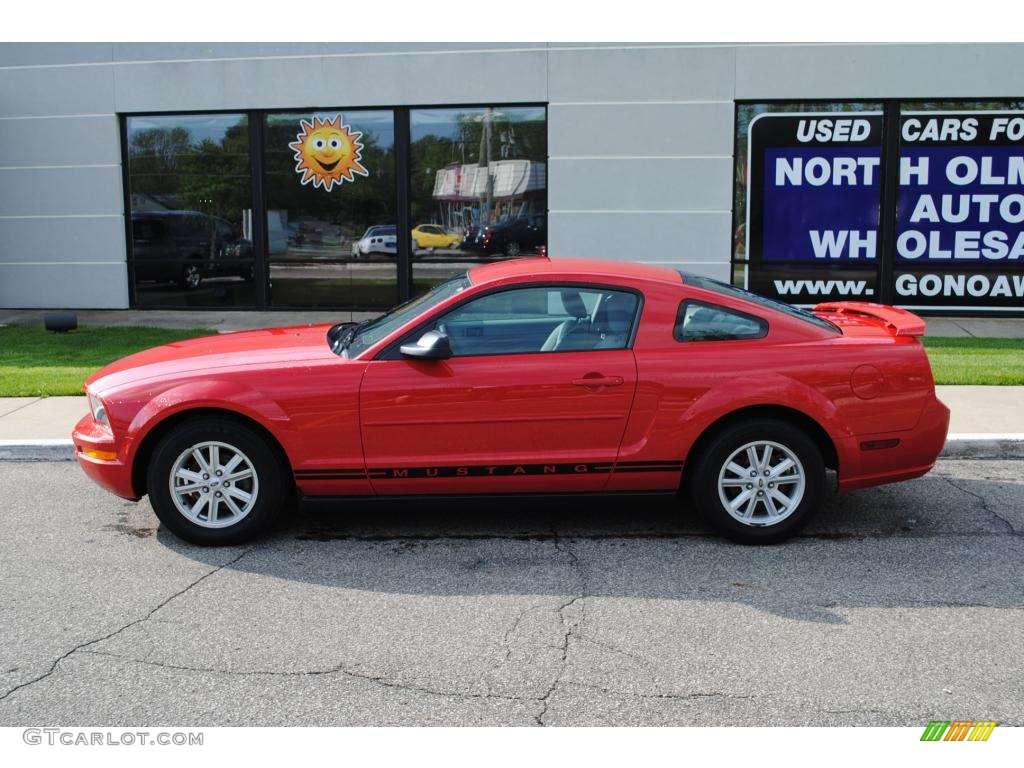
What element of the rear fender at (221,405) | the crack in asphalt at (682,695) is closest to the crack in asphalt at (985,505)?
the crack in asphalt at (682,695)

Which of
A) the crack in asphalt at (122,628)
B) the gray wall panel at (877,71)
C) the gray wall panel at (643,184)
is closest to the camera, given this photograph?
the crack in asphalt at (122,628)

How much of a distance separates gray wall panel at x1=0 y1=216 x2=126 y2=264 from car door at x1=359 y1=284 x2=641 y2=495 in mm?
11100

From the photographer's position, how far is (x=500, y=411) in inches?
214

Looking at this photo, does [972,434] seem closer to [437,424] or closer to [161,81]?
[437,424]

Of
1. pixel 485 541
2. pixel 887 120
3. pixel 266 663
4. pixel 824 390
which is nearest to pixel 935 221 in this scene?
pixel 887 120

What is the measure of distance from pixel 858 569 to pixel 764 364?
116 cm

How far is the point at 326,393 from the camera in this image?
5.43 m

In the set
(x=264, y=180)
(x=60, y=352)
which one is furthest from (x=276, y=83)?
(x=60, y=352)

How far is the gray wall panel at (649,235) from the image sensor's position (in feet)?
46.2

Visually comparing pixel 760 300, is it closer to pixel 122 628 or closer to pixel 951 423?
pixel 951 423

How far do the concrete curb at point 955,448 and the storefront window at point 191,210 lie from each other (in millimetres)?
7607

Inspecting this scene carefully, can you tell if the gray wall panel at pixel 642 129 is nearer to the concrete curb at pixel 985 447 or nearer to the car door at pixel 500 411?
the concrete curb at pixel 985 447

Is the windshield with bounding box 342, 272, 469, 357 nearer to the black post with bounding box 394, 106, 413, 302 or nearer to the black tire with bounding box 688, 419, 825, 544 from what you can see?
the black tire with bounding box 688, 419, 825, 544

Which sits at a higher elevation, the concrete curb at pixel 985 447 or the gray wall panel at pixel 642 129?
the gray wall panel at pixel 642 129
